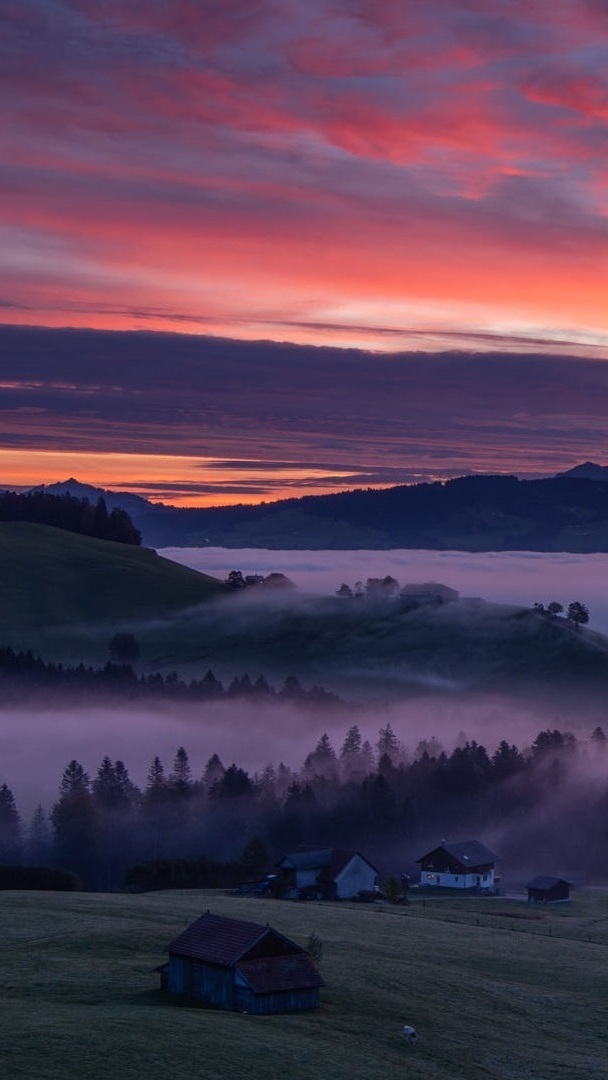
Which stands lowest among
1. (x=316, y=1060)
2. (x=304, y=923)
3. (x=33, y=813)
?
(x=33, y=813)

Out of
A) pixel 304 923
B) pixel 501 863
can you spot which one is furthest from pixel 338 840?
pixel 304 923

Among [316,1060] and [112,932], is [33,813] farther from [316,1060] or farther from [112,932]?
[316,1060]

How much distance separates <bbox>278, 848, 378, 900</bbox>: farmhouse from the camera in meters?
127

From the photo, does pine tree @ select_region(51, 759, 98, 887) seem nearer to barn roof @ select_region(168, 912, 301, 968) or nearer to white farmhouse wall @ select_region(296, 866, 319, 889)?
white farmhouse wall @ select_region(296, 866, 319, 889)

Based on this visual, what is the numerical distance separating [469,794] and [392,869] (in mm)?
26095

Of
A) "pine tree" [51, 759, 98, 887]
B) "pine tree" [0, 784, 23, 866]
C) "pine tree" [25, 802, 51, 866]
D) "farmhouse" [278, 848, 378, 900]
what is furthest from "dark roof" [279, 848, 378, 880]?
"pine tree" [0, 784, 23, 866]

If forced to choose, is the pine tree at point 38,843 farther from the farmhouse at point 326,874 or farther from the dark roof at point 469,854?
the dark roof at point 469,854

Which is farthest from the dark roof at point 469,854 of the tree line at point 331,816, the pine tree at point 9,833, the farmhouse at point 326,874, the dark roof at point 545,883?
the pine tree at point 9,833

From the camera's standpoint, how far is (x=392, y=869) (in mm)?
164625

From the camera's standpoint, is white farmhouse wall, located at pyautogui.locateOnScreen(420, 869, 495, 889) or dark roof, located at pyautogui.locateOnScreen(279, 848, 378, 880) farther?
white farmhouse wall, located at pyautogui.locateOnScreen(420, 869, 495, 889)

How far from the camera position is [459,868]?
146750 mm

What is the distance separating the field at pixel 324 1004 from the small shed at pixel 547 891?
29441 mm

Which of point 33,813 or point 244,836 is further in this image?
point 33,813

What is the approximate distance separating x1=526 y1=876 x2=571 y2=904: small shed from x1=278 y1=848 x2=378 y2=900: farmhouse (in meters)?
15.7
